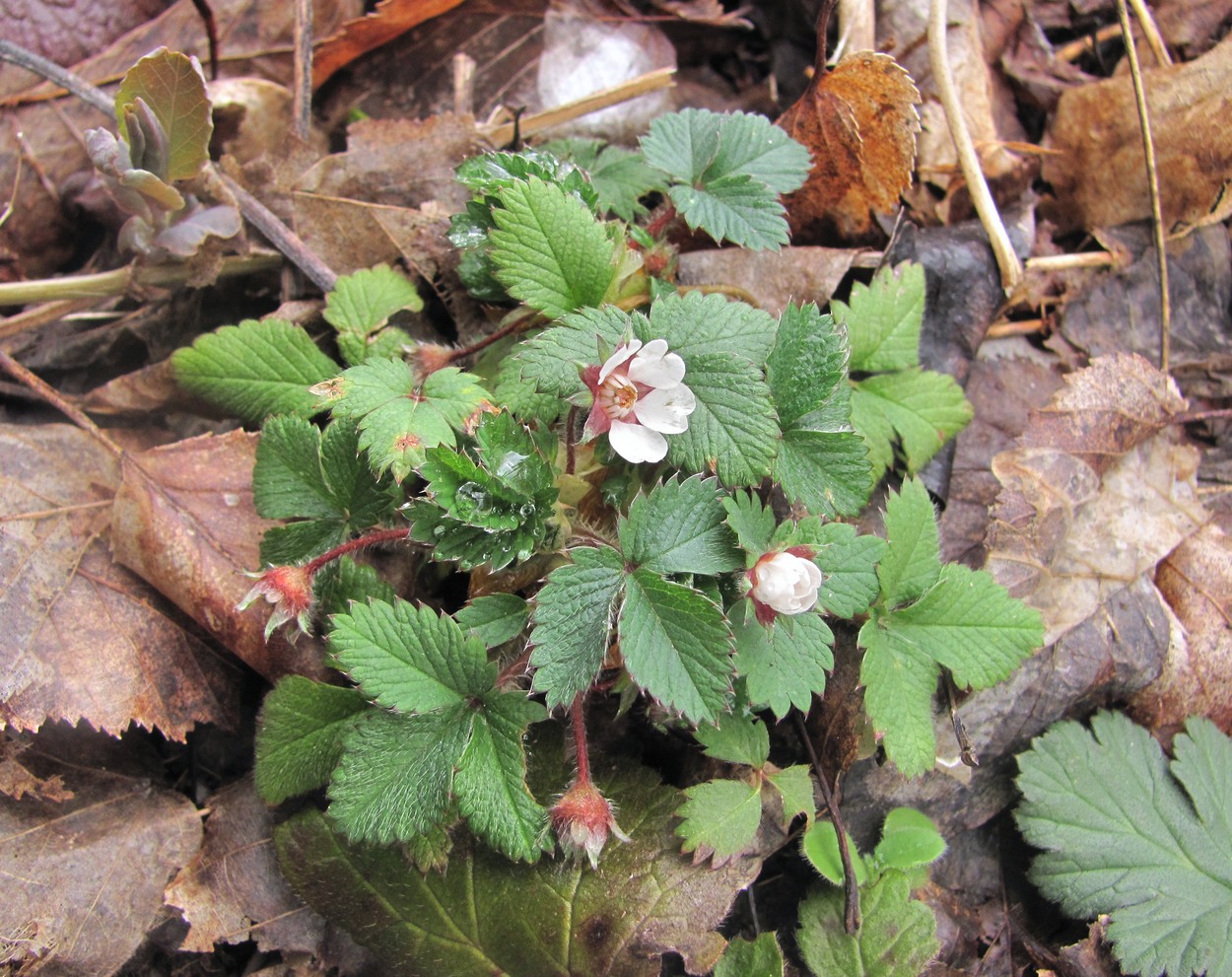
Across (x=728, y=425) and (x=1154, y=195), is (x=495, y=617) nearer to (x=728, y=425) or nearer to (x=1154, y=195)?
(x=728, y=425)

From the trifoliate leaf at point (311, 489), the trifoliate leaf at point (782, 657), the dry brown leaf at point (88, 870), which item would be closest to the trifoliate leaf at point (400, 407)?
the trifoliate leaf at point (311, 489)

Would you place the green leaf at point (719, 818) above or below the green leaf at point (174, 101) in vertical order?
below

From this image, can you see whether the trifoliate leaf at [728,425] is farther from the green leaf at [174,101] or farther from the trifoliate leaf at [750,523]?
the green leaf at [174,101]

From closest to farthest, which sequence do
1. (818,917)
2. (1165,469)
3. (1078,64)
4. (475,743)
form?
(475,743) < (818,917) < (1165,469) < (1078,64)

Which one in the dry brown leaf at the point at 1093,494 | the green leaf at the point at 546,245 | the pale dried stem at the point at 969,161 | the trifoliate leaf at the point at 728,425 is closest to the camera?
the trifoliate leaf at the point at 728,425

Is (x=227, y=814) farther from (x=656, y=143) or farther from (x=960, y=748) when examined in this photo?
(x=656, y=143)

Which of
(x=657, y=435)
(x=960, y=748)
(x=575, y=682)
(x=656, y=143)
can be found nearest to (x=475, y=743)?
(x=575, y=682)

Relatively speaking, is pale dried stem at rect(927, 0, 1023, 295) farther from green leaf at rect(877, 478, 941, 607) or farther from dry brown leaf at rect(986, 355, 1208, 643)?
green leaf at rect(877, 478, 941, 607)
